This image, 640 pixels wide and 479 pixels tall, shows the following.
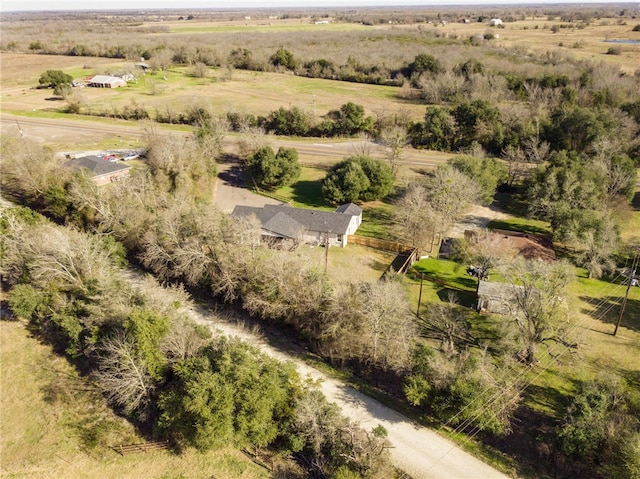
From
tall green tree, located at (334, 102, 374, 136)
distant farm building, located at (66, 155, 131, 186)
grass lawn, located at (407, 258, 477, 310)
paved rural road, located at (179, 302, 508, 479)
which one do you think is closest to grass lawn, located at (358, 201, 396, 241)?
grass lawn, located at (407, 258, 477, 310)

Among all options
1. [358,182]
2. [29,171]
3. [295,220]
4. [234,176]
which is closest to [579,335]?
[295,220]

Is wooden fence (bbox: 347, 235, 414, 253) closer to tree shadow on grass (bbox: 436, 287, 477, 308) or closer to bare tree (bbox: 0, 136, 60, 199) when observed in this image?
tree shadow on grass (bbox: 436, 287, 477, 308)

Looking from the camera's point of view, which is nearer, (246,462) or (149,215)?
(246,462)

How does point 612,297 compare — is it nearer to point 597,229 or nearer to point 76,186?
point 597,229

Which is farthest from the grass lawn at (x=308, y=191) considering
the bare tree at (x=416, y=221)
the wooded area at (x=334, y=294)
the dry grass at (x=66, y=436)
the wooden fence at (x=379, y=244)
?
the dry grass at (x=66, y=436)

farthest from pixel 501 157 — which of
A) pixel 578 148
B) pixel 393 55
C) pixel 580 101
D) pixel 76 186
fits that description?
pixel 393 55

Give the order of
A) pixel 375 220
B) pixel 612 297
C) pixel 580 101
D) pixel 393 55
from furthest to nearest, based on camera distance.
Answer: pixel 393 55 → pixel 580 101 → pixel 375 220 → pixel 612 297

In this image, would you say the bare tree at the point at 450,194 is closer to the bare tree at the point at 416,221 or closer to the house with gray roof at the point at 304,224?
the bare tree at the point at 416,221

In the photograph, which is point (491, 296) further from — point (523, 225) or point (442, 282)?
point (523, 225)
